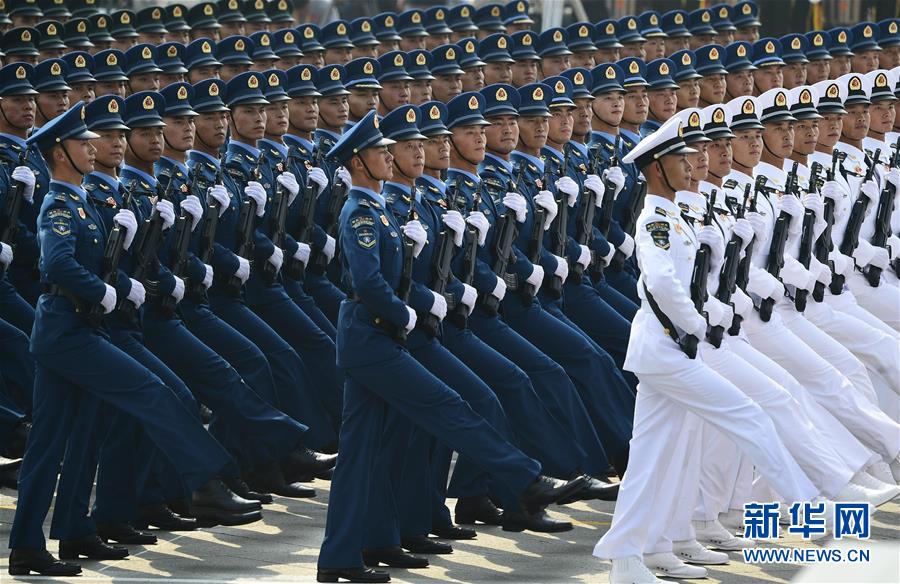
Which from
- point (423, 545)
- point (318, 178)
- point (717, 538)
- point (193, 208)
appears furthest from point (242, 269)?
point (717, 538)

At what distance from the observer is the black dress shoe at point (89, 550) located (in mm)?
8953

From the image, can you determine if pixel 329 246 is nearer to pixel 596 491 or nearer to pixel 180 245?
pixel 180 245

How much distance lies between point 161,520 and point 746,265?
9.98 ft

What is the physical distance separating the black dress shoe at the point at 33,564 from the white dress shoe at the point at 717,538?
9.25 feet

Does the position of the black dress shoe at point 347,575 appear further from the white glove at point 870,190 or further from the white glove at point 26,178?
the white glove at point 870,190

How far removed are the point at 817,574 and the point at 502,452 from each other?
314 cm

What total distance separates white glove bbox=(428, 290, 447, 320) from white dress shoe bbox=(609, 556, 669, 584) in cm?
144

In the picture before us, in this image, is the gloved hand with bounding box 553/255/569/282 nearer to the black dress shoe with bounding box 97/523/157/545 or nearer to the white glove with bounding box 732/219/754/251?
the white glove with bounding box 732/219/754/251

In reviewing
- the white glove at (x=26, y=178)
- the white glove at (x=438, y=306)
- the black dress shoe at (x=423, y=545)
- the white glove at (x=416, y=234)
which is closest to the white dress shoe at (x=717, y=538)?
the black dress shoe at (x=423, y=545)

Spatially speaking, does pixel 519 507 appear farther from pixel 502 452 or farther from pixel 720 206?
pixel 720 206

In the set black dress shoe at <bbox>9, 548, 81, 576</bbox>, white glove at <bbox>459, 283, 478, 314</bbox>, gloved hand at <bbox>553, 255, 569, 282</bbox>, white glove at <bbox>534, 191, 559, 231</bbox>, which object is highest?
white glove at <bbox>534, 191, 559, 231</bbox>

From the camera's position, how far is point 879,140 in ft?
38.7

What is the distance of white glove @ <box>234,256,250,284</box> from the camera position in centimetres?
1032

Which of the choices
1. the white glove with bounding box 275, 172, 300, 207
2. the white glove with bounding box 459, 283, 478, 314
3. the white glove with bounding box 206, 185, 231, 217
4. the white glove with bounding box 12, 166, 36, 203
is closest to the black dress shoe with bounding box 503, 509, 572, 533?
the white glove with bounding box 459, 283, 478, 314
